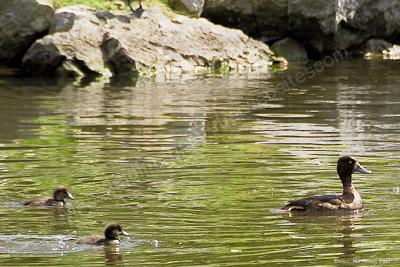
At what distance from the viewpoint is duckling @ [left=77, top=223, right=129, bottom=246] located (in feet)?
35.4

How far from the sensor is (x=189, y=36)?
1163 inches

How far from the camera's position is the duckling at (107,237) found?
10.8m

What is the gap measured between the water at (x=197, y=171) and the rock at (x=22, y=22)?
126 inches

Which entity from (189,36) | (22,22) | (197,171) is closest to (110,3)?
(189,36)

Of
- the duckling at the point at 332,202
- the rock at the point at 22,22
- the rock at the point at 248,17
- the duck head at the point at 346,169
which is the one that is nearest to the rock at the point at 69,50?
the rock at the point at 22,22

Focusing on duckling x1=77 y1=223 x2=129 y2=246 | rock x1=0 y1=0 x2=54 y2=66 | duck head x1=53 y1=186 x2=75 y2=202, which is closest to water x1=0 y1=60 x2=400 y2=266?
duckling x1=77 y1=223 x2=129 y2=246

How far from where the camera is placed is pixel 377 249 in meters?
10.5

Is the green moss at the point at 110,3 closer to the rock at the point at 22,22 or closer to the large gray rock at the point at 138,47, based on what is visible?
the large gray rock at the point at 138,47

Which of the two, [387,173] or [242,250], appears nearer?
[242,250]

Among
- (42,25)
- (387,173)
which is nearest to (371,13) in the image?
(42,25)

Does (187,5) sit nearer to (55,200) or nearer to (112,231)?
(55,200)

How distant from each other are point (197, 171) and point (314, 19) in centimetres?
1726

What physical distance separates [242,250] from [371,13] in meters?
22.8

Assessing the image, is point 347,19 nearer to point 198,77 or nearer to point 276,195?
A: point 198,77
